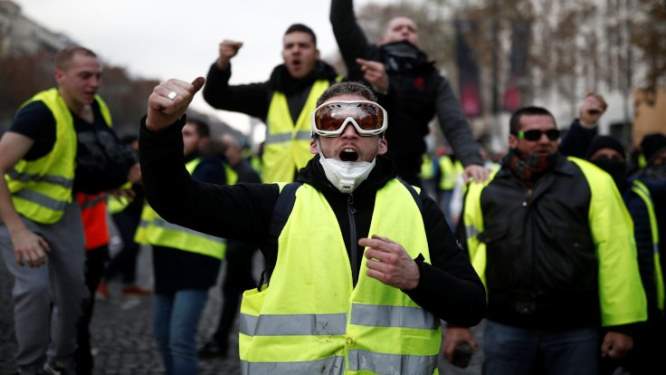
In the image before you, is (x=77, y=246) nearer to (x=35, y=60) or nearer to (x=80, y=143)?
(x=80, y=143)

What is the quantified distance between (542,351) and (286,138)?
1894mm

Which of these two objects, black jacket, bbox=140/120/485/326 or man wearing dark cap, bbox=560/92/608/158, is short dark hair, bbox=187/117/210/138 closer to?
man wearing dark cap, bbox=560/92/608/158

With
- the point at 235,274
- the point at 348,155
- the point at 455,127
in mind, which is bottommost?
the point at 235,274

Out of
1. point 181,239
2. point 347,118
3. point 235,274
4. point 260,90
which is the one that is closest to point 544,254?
point 347,118

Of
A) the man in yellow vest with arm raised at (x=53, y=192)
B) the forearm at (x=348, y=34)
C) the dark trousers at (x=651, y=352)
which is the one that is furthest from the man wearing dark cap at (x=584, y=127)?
the man in yellow vest with arm raised at (x=53, y=192)

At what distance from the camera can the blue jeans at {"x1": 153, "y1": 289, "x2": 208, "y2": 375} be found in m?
5.81

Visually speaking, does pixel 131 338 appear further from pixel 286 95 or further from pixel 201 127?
pixel 286 95

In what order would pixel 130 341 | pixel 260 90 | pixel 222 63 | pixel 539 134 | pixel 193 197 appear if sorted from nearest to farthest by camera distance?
pixel 193 197, pixel 539 134, pixel 222 63, pixel 260 90, pixel 130 341

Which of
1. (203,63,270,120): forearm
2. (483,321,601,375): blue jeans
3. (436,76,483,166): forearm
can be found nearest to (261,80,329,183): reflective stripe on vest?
(203,63,270,120): forearm

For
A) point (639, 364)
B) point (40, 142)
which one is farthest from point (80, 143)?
point (639, 364)

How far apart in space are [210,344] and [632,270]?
14.2 ft

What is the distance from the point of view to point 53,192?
5.55 metres

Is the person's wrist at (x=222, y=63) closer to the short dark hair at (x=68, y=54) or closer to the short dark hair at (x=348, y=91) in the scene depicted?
the short dark hair at (x=68, y=54)

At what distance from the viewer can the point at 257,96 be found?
5605 millimetres
